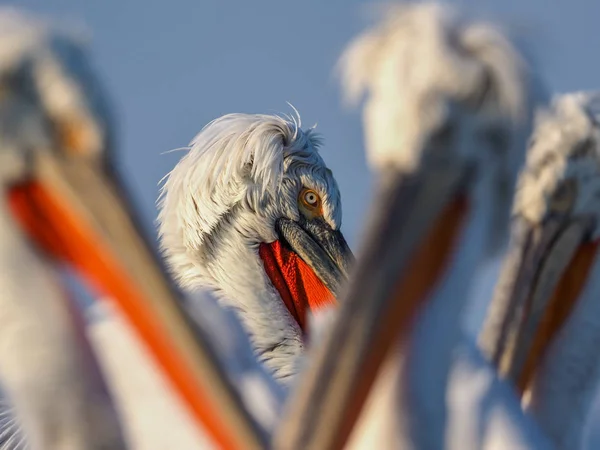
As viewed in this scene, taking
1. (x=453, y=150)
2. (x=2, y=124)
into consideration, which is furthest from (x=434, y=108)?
(x=2, y=124)

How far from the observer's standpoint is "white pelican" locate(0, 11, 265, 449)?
3.88 meters

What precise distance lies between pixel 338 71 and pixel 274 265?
4.16m

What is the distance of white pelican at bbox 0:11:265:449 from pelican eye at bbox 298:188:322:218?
4638 mm

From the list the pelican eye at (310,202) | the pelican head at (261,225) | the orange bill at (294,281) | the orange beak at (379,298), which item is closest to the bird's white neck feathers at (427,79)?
the orange beak at (379,298)

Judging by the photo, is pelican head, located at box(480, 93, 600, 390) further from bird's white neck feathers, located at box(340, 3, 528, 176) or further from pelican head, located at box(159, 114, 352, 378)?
pelican head, located at box(159, 114, 352, 378)

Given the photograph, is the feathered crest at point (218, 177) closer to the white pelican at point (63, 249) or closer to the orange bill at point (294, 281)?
the orange bill at point (294, 281)

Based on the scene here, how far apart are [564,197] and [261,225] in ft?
10.7

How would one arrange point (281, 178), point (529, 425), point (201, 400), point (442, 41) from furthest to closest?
point (281, 178), point (529, 425), point (442, 41), point (201, 400)

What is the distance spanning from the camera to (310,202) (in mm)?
8633

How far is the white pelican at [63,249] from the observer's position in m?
3.88

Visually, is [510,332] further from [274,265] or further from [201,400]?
[274,265]

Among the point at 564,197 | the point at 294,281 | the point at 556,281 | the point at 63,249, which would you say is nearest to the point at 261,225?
the point at 294,281

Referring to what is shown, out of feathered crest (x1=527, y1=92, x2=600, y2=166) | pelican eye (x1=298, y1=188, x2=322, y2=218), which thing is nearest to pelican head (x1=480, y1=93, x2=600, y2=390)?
feathered crest (x1=527, y1=92, x2=600, y2=166)

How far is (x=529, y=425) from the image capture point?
4965 mm
